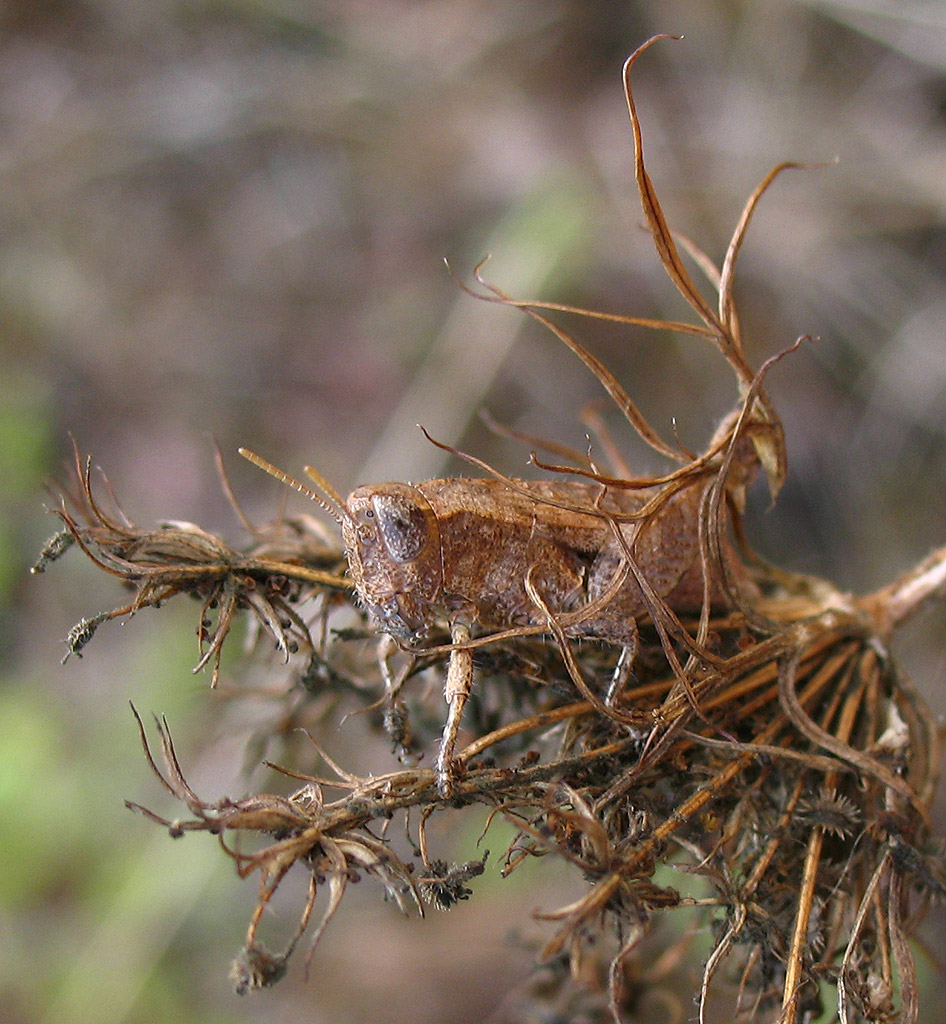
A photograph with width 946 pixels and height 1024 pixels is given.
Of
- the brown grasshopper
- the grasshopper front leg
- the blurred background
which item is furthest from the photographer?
the blurred background

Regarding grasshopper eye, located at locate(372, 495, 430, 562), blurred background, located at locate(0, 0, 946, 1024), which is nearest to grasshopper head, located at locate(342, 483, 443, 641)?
grasshopper eye, located at locate(372, 495, 430, 562)

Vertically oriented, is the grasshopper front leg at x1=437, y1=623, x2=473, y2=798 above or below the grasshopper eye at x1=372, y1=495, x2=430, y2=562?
below

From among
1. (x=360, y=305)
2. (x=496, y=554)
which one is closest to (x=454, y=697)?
(x=496, y=554)

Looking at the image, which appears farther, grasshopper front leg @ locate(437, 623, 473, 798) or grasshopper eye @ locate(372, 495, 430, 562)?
grasshopper eye @ locate(372, 495, 430, 562)

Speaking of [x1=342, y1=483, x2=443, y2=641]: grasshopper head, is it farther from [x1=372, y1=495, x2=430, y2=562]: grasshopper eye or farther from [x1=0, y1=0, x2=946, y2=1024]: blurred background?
[x1=0, y1=0, x2=946, y2=1024]: blurred background

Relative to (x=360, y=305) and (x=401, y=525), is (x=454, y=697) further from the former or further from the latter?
(x=360, y=305)

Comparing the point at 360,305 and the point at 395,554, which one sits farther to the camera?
the point at 360,305

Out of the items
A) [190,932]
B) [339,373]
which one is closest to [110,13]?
[339,373]
